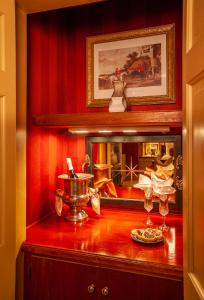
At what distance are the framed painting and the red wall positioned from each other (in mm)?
50

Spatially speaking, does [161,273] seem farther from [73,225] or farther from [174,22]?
[174,22]

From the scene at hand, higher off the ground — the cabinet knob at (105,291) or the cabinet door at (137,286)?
the cabinet door at (137,286)

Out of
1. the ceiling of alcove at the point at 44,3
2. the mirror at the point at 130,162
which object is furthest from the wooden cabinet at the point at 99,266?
the ceiling of alcove at the point at 44,3

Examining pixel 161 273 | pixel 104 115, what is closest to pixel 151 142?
pixel 104 115

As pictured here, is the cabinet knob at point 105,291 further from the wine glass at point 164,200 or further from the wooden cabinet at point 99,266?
the wine glass at point 164,200

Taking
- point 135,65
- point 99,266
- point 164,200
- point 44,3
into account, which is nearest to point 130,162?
point 164,200

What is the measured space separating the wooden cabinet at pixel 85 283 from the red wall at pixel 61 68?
338 millimetres

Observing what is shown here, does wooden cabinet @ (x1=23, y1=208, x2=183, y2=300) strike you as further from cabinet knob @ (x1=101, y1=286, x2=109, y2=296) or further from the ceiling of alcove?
the ceiling of alcove

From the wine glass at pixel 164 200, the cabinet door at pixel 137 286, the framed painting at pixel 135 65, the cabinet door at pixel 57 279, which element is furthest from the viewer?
the framed painting at pixel 135 65

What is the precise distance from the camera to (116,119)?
135 cm

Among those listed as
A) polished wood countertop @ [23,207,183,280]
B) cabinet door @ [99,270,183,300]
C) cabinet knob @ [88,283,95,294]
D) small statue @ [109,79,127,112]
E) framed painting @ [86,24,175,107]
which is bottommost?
cabinet knob @ [88,283,95,294]

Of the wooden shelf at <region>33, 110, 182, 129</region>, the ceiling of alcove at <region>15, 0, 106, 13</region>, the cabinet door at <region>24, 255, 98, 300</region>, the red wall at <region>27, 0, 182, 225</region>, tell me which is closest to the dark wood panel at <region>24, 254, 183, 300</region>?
the cabinet door at <region>24, 255, 98, 300</region>

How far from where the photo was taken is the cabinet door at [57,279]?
118cm

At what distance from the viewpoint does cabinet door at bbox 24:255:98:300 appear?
3.86ft
